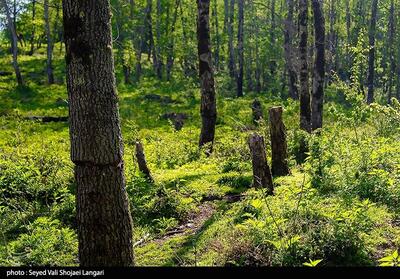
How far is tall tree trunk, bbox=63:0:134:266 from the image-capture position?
4.63 meters

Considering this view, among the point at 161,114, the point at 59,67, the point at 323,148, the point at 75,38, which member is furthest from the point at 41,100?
the point at 75,38

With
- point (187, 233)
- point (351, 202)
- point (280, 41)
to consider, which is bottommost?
point (187, 233)

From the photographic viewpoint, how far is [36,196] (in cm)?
884

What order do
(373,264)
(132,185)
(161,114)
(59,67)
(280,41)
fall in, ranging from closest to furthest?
(373,264), (132,185), (161,114), (59,67), (280,41)

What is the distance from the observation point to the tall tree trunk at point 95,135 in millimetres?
4629

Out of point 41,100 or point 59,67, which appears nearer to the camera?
point 41,100

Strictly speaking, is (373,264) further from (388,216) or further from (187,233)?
(187,233)

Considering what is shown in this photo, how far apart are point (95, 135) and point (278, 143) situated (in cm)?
599

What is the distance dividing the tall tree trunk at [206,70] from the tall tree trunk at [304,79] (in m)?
2.65

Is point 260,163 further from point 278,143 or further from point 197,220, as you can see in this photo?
point 278,143

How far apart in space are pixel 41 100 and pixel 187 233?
77.8 ft

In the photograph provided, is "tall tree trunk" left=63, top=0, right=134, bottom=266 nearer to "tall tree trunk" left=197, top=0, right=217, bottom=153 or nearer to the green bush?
the green bush

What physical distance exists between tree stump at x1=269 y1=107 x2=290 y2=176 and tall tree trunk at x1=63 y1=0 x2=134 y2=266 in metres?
5.56

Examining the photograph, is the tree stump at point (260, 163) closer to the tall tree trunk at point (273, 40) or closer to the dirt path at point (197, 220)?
the dirt path at point (197, 220)
